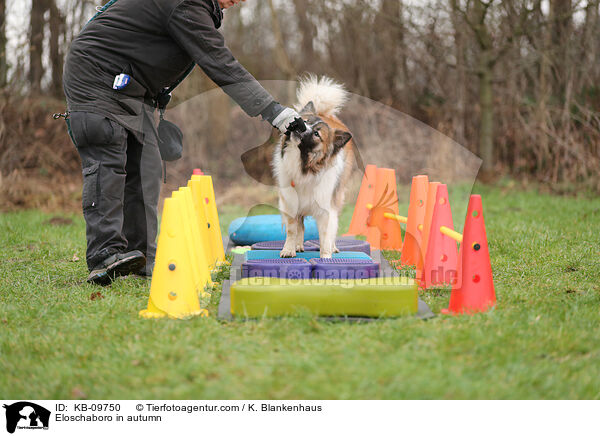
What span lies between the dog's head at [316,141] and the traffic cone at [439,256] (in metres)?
0.77

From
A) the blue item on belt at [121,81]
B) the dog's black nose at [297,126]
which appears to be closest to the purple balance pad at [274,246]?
the dog's black nose at [297,126]

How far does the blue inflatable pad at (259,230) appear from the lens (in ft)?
17.6

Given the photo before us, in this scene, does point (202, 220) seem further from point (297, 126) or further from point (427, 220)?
point (427, 220)

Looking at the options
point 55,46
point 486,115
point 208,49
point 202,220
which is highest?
point 55,46

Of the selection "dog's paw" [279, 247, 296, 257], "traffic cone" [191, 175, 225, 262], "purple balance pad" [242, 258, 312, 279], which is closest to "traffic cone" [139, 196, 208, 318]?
"purple balance pad" [242, 258, 312, 279]

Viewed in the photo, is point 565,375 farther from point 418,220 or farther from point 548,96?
point 548,96

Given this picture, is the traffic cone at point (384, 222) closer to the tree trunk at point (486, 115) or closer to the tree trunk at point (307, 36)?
the tree trunk at point (486, 115)

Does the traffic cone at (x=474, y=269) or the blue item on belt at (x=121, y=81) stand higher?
the blue item on belt at (x=121, y=81)

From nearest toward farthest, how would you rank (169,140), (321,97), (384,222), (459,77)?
(321,97) → (169,140) → (384,222) → (459,77)

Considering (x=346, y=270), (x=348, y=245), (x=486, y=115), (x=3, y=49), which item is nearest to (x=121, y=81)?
(x=346, y=270)

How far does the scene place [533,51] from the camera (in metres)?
10.1

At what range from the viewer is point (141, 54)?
3.93 m
